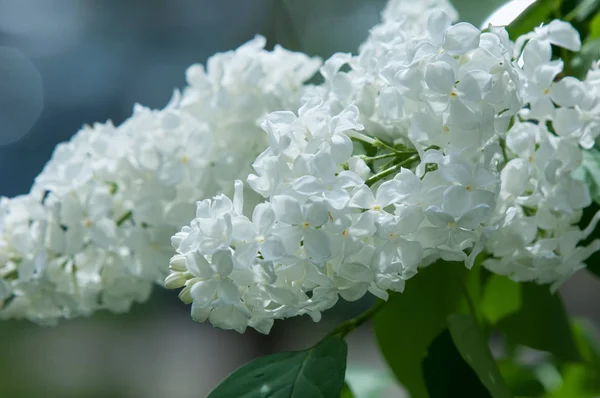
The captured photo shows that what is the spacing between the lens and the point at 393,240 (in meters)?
0.23

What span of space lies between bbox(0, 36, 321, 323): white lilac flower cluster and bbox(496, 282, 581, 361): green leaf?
182 mm

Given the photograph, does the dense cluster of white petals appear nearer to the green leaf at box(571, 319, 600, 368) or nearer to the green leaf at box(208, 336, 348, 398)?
the green leaf at box(208, 336, 348, 398)

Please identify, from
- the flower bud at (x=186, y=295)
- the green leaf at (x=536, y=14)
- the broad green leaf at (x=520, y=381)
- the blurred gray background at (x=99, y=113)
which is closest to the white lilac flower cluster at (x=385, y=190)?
the flower bud at (x=186, y=295)

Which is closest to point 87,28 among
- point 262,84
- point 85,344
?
point 85,344

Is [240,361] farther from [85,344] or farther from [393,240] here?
[393,240]

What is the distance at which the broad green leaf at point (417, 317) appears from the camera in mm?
349

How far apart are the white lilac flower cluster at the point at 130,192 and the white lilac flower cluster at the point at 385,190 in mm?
102

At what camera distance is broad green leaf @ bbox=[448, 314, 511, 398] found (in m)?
0.28

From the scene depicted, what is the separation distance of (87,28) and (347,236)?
149 inches

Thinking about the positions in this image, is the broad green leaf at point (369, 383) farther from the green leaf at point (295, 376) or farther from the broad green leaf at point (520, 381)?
the green leaf at point (295, 376)

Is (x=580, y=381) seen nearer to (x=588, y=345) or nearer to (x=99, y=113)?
(x=588, y=345)

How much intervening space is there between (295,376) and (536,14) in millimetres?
261

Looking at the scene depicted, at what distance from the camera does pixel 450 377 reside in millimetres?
315

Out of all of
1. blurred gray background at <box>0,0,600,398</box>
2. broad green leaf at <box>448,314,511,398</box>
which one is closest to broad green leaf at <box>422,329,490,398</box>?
broad green leaf at <box>448,314,511,398</box>
